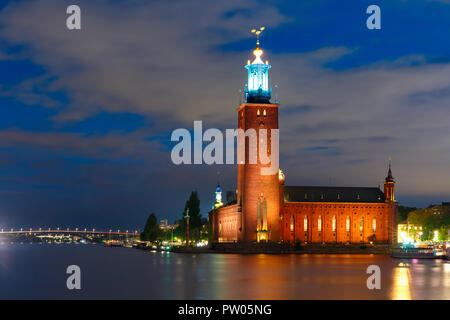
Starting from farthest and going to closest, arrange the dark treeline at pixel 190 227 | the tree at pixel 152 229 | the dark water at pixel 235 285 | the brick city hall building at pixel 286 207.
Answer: the tree at pixel 152 229, the dark treeline at pixel 190 227, the brick city hall building at pixel 286 207, the dark water at pixel 235 285

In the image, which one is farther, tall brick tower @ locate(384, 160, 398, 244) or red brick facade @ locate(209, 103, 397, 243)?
tall brick tower @ locate(384, 160, 398, 244)

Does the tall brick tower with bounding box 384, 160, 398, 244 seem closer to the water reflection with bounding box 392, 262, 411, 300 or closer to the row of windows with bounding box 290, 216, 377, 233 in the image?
the row of windows with bounding box 290, 216, 377, 233

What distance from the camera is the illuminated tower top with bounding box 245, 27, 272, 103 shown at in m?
111

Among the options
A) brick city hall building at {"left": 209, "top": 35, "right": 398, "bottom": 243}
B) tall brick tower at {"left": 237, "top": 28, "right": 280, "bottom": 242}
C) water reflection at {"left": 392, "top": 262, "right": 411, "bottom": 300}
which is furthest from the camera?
brick city hall building at {"left": 209, "top": 35, "right": 398, "bottom": 243}

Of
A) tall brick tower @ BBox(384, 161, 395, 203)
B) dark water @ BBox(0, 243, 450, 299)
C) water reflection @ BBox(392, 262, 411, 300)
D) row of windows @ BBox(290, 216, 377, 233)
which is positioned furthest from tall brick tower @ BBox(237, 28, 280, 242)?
water reflection @ BBox(392, 262, 411, 300)

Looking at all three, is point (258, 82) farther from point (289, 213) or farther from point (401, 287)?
point (401, 287)

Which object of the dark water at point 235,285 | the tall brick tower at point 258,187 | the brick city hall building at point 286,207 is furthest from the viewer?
the brick city hall building at point 286,207

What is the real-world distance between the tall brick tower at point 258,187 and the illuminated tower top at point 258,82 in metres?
0.40

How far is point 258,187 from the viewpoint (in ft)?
354

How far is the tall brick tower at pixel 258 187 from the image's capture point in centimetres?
10631

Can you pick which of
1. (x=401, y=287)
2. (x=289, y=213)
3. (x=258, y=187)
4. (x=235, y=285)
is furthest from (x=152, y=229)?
(x=401, y=287)

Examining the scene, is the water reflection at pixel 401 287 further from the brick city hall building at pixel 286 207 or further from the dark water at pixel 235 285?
the brick city hall building at pixel 286 207

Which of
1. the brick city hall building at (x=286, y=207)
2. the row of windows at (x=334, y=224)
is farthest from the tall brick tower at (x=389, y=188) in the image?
the row of windows at (x=334, y=224)

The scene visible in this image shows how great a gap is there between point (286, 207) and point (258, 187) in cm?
1013
